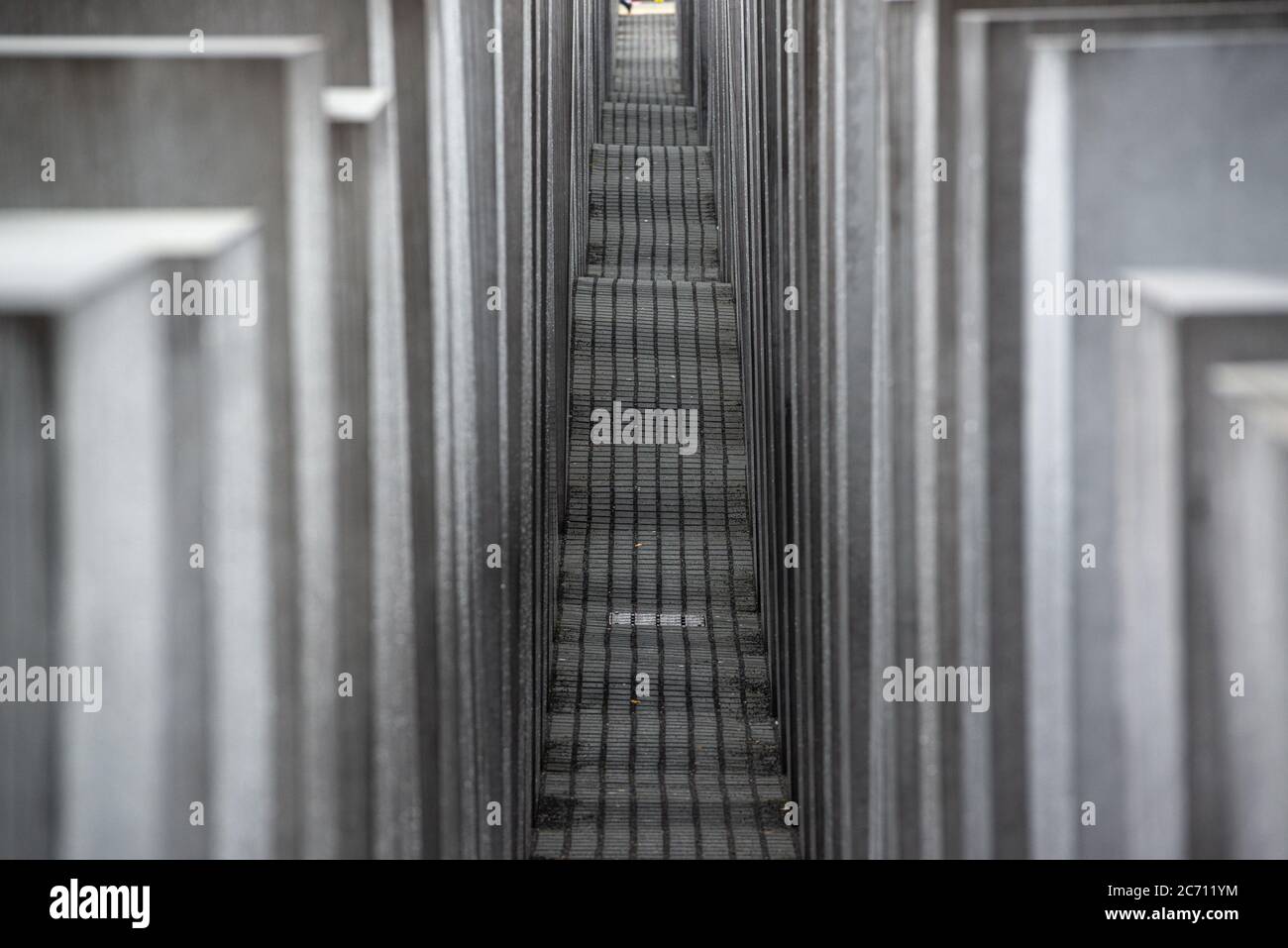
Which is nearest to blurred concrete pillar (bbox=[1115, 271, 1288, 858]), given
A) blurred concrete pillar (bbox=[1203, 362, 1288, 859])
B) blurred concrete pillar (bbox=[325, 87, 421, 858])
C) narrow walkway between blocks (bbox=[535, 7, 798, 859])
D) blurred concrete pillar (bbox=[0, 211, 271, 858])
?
blurred concrete pillar (bbox=[1203, 362, 1288, 859])

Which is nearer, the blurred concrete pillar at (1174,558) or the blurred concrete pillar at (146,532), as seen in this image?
the blurred concrete pillar at (146,532)

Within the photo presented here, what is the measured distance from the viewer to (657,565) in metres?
6.80

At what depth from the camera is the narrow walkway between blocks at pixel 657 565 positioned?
15.2 feet

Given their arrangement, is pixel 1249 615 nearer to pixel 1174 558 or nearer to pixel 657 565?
pixel 1174 558

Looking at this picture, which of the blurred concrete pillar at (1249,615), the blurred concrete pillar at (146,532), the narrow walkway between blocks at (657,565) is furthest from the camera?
the narrow walkway between blocks at (657,565)

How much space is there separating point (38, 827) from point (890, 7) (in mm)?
2099

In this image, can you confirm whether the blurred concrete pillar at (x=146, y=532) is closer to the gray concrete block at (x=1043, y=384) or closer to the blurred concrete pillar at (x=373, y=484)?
the blurred concrete pillar at (x=373, y=484)

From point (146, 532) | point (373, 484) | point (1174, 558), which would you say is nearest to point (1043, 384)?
point (1174, 558)

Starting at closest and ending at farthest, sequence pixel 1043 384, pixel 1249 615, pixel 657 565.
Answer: pixel 1249 615
pixel 1043 384
pixel 657 565

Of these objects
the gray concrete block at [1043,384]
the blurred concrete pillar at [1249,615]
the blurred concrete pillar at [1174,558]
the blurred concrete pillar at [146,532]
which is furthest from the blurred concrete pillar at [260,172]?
the blurred concrete pillar at [1249,615]

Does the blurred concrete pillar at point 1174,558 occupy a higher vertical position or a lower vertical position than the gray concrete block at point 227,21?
lower

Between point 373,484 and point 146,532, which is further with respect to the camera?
point 373,484

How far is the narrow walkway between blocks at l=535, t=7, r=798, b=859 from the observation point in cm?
464

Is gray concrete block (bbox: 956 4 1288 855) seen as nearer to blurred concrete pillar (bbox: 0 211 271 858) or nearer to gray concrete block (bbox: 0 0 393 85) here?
gray concrete block (bbox: 0 0 393 85)
